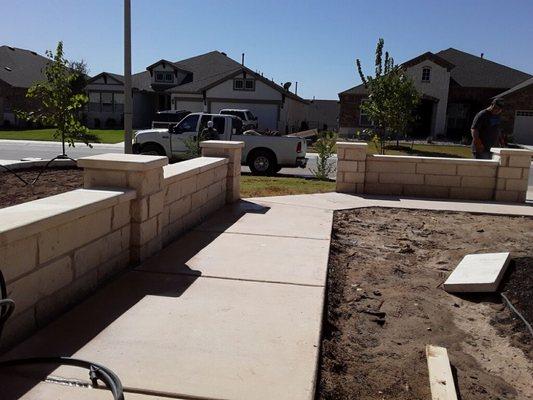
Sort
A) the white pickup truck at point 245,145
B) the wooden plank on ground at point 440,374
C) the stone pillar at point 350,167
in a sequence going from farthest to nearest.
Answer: the white pickup truck at point 245,145
the stone pillar at point 350,167
the wooden plank on ground at point 440,374

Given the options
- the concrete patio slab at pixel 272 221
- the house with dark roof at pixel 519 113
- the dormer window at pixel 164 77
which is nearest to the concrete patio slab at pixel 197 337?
the concrete patio slab at pixel 272 221

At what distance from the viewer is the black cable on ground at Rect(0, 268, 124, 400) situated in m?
3.18

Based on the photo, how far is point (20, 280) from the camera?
12.3 feet

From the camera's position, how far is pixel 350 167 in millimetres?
11531

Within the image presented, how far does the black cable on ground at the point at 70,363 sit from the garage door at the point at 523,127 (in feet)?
151

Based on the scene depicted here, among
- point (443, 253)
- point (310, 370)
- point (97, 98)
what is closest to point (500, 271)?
point (443, 253)

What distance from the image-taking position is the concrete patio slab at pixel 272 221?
7.64 meters

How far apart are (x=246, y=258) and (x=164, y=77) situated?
46067 mm

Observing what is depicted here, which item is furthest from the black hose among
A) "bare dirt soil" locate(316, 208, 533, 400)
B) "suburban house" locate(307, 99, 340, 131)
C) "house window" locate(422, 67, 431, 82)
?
"suburban house" locate(307, 99, 340, 131)

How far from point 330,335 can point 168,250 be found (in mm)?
2588

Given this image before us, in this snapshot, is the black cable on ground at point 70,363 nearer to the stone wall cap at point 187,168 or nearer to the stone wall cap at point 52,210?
the stone wall cap at point 52,210

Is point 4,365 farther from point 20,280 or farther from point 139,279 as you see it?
point 139,279

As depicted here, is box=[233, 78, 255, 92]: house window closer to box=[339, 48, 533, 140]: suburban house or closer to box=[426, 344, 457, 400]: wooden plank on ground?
box=[339, 48, 533, 140]: suburban house

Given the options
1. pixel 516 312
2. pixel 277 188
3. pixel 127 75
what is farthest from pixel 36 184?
pixel 516 312
